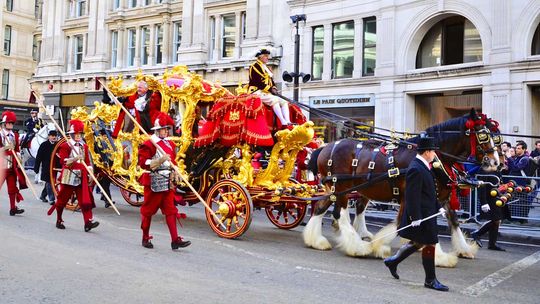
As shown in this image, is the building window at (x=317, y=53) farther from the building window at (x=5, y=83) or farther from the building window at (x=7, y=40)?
the building window at (x=7, y=40)

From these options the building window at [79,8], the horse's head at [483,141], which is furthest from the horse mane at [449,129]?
the building window at [79,8]

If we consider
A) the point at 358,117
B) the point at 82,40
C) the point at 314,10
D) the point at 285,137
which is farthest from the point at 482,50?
the point at 82,40

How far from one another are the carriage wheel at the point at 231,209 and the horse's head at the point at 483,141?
11.3 ft

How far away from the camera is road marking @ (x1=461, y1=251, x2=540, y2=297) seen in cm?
623

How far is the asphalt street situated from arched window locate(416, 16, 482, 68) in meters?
11.8

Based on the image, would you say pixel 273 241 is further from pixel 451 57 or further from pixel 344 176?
pixel 451 57

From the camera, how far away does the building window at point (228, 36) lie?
2781cm

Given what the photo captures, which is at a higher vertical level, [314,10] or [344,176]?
[314,10]

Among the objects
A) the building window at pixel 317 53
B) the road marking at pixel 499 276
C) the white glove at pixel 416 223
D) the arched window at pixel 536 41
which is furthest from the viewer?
the building window at pixel 317 53

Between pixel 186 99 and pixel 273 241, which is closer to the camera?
pixel 273 241

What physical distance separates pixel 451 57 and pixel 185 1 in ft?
47.4

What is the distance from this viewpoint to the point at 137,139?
1130 centimetres

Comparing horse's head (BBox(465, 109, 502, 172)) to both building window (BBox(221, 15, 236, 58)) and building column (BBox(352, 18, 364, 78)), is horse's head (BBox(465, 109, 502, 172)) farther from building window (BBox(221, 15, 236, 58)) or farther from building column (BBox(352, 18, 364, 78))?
building window (BBox(221, 15, 236, 58))

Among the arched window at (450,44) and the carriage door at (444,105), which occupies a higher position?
the arched window at (450,44)
